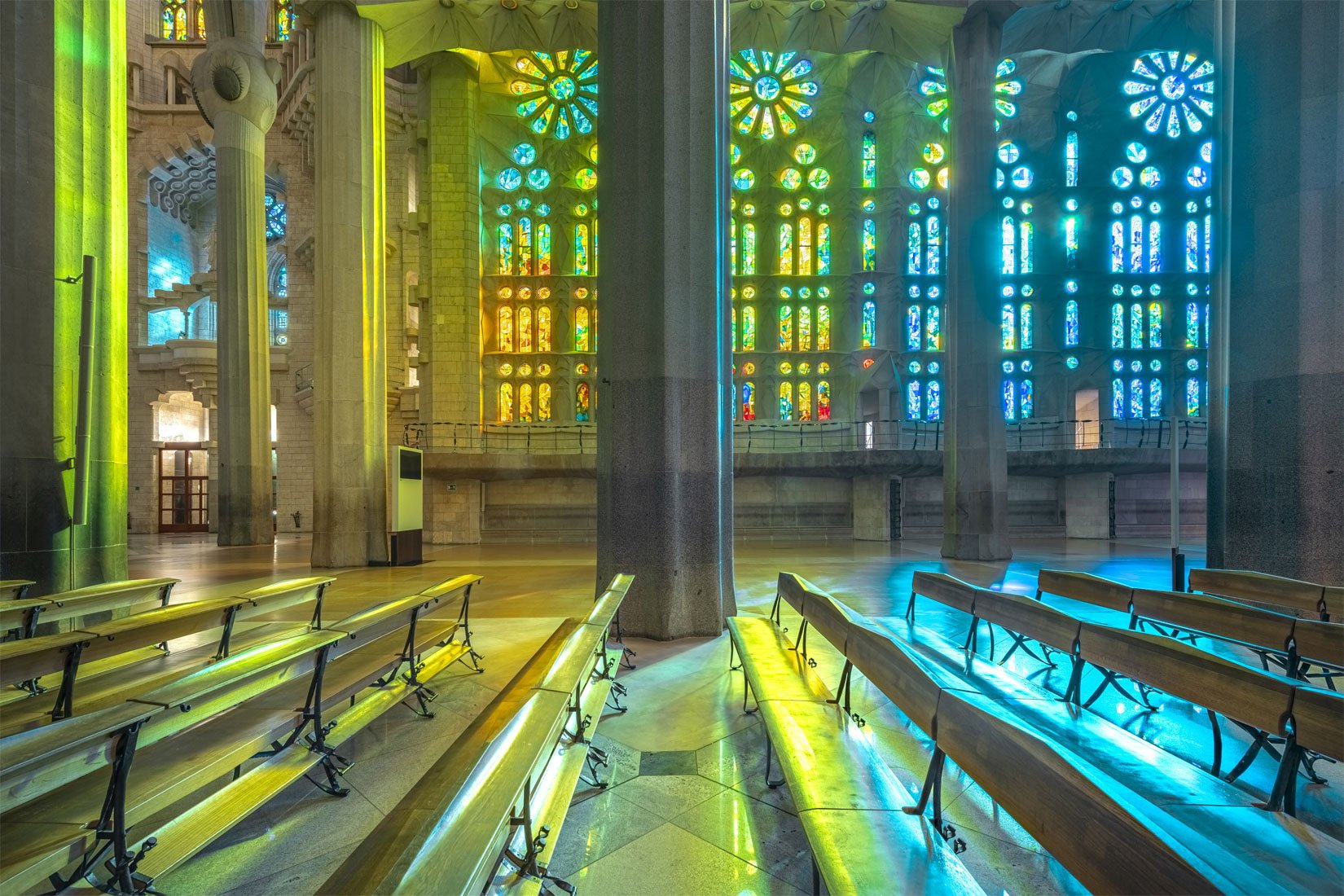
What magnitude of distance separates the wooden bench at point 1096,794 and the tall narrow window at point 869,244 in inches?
Answer: 907

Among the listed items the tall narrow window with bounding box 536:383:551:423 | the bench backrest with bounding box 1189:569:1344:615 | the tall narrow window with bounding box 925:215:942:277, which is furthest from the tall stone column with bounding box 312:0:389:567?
the tall narrow window with bounding box 925:215:942:277

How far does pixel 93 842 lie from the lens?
216 cm

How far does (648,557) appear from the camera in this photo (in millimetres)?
7039

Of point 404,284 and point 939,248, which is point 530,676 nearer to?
point 404,284

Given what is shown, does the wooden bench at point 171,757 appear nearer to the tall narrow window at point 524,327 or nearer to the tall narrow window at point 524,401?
the tall narrow window at point 524,401

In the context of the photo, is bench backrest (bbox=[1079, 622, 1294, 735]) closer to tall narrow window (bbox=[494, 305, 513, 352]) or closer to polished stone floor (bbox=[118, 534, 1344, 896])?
polished stone floor (bbox=[118, 534, 1344, 896])

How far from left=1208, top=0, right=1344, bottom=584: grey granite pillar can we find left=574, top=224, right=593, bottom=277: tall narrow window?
20.4 meters

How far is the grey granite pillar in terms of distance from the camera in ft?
21.9

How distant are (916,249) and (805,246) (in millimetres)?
Answer: 4516

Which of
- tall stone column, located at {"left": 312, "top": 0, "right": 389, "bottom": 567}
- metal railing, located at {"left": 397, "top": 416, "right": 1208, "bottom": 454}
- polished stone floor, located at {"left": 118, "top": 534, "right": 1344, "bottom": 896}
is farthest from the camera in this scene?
metal railing, located at {"left": 397, "top": 416, "right": 1208, "bottom": 454}

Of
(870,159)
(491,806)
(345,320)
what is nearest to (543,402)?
(345,320)

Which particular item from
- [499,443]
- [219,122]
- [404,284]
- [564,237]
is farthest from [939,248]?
[219,122]

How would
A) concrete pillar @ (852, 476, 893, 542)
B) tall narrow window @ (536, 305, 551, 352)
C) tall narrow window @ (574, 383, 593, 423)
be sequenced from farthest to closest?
1. tall narrow window @ (574, 383, 593, 423)
2. tall narrow window @ (536, 305, 551, 352)
3. concrete pillar @ (852, 476, 893, 542)

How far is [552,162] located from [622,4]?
18.7 metres
